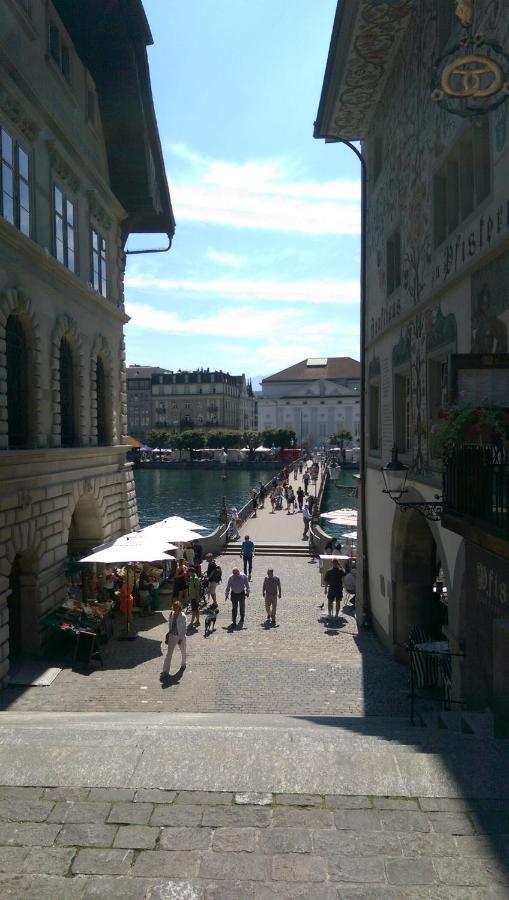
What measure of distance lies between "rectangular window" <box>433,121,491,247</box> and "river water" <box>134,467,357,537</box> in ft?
98.7

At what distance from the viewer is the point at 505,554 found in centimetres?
622

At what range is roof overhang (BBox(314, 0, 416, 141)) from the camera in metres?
13.9

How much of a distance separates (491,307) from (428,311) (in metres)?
3.30

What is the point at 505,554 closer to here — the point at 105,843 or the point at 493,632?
the point at 493,632

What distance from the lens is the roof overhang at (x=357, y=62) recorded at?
13.9 metres

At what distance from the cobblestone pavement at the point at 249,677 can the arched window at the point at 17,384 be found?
5.25 m

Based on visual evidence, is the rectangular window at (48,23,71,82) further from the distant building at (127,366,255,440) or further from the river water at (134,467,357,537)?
the distant building at (127,366,255,440)

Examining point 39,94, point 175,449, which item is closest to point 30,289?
point 39,94

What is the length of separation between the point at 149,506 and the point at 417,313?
2102 inches

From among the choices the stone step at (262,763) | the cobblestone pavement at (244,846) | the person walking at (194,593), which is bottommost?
the person walking at (194,593)

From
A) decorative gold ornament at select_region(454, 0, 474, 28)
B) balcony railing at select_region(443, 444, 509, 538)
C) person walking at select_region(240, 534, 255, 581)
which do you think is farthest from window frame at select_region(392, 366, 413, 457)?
person walking at select_region(240, 534, 255, 581)

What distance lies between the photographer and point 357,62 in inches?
618

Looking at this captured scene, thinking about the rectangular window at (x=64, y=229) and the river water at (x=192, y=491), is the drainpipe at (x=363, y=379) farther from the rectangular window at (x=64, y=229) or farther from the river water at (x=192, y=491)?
the river water at (x=192, y=491)

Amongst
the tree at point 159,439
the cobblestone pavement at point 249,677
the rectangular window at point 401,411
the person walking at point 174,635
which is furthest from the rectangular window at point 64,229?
the tree at point 159,439
